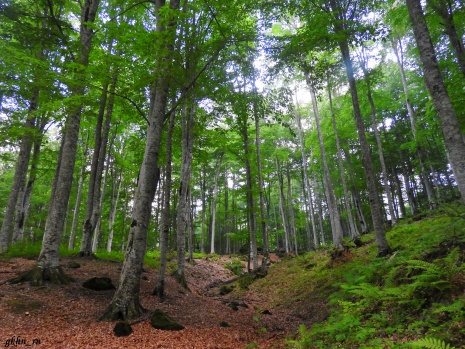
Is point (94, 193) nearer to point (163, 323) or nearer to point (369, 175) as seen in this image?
point (163, 323)

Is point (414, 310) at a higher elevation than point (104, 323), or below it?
higher

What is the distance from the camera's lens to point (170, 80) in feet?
25.3

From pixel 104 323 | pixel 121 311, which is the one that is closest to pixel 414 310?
pixel 121 311

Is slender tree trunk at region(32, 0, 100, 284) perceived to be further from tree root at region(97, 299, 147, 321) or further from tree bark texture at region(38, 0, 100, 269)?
tree root at region(97, 299, 147, 321)

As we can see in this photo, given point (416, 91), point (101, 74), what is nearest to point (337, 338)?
point (101, 74)

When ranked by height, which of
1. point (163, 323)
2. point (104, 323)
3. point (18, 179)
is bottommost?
point (163, 323)

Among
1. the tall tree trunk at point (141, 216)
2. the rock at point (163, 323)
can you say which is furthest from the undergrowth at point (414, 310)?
the tall tree trunk at point (141, 216)

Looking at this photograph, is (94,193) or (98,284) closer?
(98,284)

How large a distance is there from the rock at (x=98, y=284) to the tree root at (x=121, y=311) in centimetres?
236

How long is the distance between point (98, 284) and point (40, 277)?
61.3 inches

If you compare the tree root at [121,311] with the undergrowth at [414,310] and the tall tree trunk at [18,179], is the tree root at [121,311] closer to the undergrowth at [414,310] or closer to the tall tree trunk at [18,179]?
the undergrowth at [414,310]

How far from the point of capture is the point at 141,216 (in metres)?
6.75

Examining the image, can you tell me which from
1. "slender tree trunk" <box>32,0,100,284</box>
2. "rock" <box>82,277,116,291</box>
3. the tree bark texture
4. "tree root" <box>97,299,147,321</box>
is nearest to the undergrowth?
"tree root" <box>97,299,147,321</box>

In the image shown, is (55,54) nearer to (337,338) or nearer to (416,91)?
(337,338)
